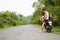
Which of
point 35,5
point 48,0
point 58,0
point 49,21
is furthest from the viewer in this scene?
point 35,5

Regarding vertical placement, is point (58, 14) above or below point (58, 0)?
below

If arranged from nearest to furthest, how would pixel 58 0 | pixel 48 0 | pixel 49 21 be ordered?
pixel 49 21 < pixel 58 0 < pixel 48 0

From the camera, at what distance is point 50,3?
3950 cm

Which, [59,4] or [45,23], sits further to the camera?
[59,4]

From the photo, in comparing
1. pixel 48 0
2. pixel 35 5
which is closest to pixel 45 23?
pixel 48 0

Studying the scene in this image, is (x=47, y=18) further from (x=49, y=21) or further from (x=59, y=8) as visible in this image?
(x=59, y=8)

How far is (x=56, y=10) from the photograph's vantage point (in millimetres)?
29234

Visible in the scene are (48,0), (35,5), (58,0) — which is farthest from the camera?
(35,5)

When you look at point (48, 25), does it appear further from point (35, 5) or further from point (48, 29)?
point (35, 5)

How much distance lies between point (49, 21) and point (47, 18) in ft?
1.14

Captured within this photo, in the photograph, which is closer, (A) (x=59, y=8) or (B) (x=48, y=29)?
(B) (x=48, y=29)

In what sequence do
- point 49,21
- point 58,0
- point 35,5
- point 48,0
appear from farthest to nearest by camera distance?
point 35,5 → point 48,0 → point 58,0 → point 49,21

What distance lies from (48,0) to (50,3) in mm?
1407

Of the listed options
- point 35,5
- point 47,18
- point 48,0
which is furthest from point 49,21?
point 35,5
